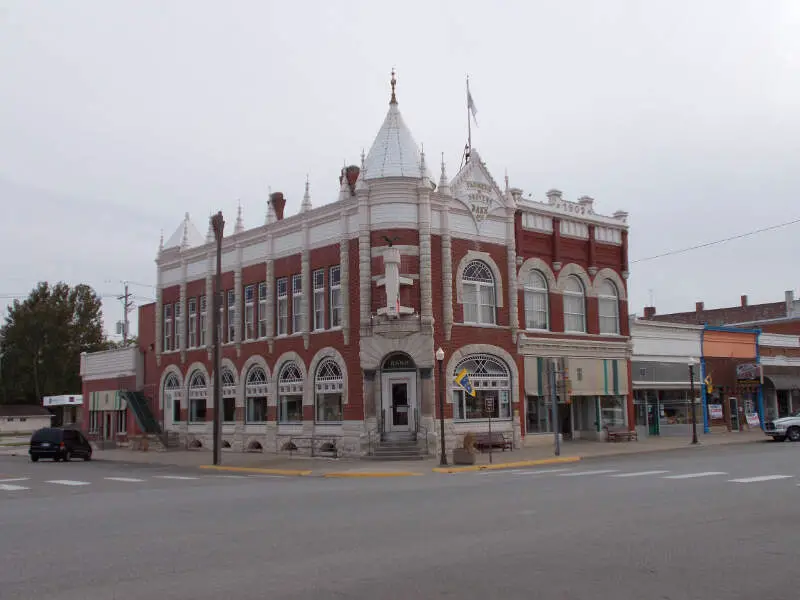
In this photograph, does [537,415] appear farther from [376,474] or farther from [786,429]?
[376,474]

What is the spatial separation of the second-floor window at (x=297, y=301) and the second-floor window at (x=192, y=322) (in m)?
8.16

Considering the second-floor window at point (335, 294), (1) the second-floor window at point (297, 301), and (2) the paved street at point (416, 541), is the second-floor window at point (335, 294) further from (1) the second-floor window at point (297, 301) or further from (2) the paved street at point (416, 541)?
(2) the paved street at point (416, 541)

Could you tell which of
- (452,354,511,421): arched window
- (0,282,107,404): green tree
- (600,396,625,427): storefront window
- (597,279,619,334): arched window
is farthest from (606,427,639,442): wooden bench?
(0,282,107,404): green tree

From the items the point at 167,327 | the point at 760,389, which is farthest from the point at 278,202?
the point at 760,389

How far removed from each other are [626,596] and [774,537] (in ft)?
13.4

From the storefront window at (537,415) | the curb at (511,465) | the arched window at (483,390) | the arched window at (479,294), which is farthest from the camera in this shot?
the storefront window at (537,415)

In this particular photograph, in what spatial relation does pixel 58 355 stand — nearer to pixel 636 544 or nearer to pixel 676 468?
pixel 676 468

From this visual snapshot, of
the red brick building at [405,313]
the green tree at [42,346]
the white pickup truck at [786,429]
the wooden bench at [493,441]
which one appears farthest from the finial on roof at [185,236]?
the green tree at [42,346]

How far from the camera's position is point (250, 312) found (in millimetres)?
39281

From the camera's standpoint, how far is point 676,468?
75.6 feet

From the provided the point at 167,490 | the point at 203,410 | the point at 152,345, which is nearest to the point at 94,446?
the point at 152,345

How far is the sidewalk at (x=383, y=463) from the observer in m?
27.1

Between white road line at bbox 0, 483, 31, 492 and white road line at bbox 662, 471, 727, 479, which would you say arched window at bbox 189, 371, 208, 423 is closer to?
white road line at bbox 0, 483, 31, 492

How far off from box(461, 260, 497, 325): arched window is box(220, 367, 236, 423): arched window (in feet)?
41.2
